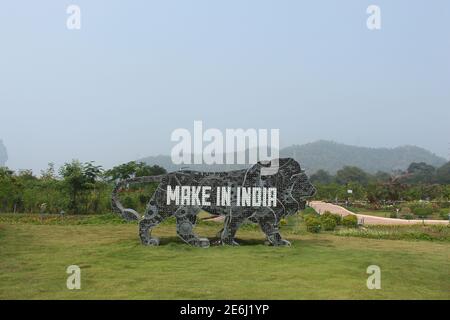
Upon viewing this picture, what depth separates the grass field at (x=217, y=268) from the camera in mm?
6480

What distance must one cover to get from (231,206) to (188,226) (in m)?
1.12

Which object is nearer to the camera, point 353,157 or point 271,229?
point 271,229

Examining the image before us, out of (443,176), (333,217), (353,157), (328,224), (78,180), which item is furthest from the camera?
(353,157)

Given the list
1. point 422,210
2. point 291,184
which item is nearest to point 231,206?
point 291,184

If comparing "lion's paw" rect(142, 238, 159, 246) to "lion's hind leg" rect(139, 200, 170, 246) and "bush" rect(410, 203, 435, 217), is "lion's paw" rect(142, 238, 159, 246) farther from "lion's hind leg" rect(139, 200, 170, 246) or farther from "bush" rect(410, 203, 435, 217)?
"bush" rect(410, 203, 435, 217)

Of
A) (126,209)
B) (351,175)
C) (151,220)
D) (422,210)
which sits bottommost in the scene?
(422,210)

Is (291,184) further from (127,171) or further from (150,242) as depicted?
(127,171)

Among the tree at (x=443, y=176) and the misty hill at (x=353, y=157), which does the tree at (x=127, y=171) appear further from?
the misty hill at (x=353, y=157)

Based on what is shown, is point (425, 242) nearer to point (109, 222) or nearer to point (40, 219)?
point (109, 222)

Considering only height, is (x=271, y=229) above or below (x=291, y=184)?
below

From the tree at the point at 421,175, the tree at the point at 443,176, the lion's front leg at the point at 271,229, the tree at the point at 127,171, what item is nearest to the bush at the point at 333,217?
the lion's front leg at the point at 271,229

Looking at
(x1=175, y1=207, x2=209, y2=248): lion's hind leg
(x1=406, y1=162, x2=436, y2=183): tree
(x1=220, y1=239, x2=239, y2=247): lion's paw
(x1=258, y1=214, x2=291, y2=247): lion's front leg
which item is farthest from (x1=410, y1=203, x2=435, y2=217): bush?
(x1=406, y1=162, x2=436, y2=183): tree

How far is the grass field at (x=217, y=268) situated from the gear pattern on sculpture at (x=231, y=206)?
0.41 m

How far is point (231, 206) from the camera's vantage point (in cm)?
1024
